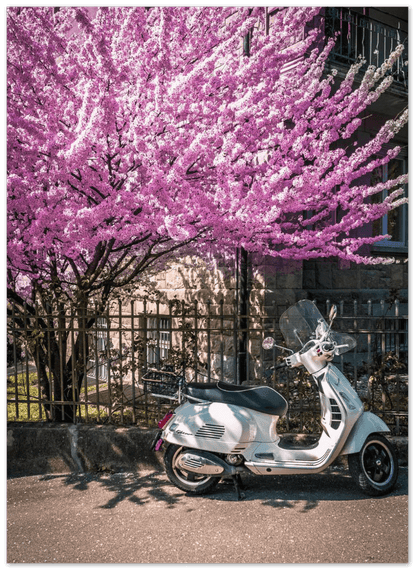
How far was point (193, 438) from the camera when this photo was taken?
169 inches

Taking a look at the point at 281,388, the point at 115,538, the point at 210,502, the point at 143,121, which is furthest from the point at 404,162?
the point at 115,538

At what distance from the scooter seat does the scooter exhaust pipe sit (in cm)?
44

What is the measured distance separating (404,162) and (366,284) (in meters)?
3.53

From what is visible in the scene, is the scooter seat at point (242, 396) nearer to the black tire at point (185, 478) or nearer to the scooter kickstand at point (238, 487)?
the black tire at point (185, 478)

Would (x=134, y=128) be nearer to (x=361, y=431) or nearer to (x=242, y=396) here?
(x=242, y=396)

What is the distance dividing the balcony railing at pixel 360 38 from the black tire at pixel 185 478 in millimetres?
7475

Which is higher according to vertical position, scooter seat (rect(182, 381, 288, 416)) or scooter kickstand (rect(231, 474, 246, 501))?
scooter seat (rect(182, 381, 288, 416))

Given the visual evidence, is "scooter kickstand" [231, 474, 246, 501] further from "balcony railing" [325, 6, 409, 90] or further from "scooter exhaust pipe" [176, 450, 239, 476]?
"balcony railing" [325, 6, 409, 90]

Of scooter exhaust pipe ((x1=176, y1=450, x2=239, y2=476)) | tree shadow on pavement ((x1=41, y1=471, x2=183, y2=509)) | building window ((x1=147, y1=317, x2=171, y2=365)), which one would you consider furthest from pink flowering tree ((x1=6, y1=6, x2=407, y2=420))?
scooter exhaust pipe ((x1=176, y1=450, x2=239, y2=476))

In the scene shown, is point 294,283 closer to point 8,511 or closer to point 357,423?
point 357,423

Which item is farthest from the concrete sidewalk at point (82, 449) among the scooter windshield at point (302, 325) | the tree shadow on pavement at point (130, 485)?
the scooter windshield at point (302, 325)

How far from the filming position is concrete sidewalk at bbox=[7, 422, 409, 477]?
16.7 feet

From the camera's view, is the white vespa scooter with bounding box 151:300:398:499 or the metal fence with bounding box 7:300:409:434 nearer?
the white vespa scooter with bounding box 151:300:398:499

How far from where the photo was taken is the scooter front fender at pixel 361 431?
424 centimetres
